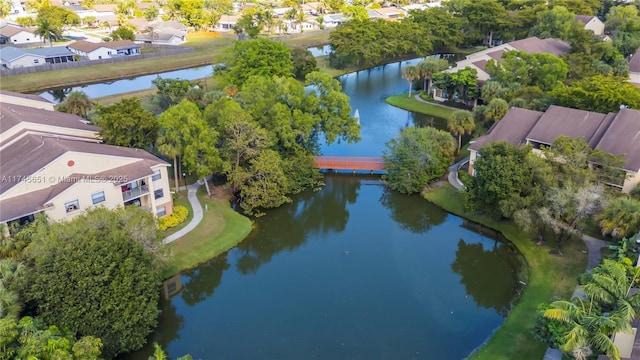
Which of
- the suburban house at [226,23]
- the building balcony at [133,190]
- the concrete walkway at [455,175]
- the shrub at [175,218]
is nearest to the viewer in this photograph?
the building balcony at [133,190]

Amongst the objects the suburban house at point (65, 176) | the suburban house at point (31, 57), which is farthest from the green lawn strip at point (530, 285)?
the suburban house at point (31, 57)

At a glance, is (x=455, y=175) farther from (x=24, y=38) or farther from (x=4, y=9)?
(x=4, y=9)

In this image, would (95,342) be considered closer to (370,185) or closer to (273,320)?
(273,320)

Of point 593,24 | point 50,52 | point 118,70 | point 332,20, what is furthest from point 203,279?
point 332,20

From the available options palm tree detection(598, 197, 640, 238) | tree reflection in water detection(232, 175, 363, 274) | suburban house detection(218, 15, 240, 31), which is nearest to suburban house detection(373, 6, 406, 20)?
suburban house detection(218, 15, 240, 31)

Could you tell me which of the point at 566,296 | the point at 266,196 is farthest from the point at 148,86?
the point at 566,296

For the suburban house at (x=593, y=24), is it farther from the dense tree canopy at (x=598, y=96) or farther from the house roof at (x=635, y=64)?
the dense tree canopy at (x=598, y=96)
